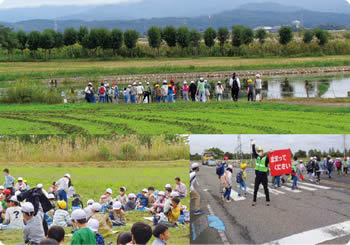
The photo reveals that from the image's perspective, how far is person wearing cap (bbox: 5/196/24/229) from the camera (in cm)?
901

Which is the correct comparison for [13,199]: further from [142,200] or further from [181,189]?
[181,189]

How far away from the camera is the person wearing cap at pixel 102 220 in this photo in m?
8.55

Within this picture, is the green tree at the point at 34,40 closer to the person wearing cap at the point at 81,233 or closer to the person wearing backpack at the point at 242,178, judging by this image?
the person wearing backpack at the point at 242,178

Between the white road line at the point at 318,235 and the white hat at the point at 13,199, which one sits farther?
the white hat at the point at 13,199

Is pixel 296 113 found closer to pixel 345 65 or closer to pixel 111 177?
pixel 111 177

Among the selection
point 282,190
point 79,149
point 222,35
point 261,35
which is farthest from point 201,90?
point 222,35

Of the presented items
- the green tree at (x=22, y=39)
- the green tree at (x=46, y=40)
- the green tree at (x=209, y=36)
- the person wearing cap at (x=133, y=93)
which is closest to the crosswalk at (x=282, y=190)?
the person wearing cap at (x=133, y=93)

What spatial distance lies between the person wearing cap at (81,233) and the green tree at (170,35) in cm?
8273

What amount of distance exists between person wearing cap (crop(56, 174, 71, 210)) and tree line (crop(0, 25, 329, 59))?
73025 millimetres

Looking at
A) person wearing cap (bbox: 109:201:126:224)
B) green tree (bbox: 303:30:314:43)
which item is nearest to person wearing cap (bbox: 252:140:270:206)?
person wearing cap (bbox: 109:201:126:224)

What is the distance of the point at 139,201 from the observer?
9258mm

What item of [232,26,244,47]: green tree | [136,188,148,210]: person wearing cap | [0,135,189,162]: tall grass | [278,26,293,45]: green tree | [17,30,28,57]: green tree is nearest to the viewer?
[136,188,148,210]: person wearing cap

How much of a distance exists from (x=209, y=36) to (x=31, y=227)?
8274 cm

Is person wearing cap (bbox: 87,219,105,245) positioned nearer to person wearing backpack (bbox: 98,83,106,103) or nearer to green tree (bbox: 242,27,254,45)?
person wearing backpack (bbox: 98,83,106,103)
